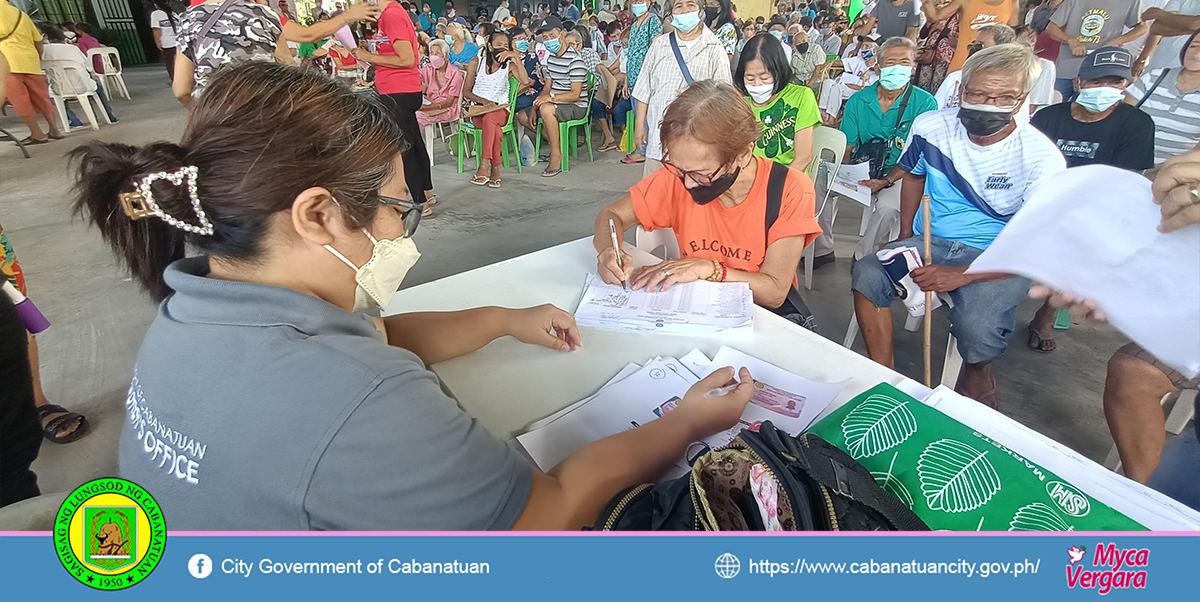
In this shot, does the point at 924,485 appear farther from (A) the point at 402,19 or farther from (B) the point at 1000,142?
(A) the point at 402,19

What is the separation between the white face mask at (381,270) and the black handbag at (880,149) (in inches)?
97.2

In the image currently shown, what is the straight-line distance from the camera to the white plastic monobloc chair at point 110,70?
7.22m

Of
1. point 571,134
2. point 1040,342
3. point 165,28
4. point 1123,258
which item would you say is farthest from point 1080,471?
point 165,28

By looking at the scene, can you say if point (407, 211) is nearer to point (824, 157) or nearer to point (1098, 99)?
point (1098, 99)

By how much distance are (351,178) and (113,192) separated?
11.3 inches

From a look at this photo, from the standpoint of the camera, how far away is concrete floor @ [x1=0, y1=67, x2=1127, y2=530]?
1.63 meters

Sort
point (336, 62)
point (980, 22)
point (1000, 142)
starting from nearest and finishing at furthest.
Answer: point (1000, 142), point (980, 22), point (336, 62)

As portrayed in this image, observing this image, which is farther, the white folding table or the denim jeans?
the denim jeans

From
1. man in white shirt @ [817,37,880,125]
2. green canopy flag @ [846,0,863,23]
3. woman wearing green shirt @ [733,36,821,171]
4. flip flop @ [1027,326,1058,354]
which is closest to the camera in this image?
flip flop @ [1027,326,1058,354]

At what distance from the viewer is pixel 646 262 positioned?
1.48 m

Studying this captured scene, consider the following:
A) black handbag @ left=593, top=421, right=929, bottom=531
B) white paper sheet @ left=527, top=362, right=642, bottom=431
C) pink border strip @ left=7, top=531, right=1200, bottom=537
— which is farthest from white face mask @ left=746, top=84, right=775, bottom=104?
pink border strip @ left=7, top=531, right=1200, bottom=537

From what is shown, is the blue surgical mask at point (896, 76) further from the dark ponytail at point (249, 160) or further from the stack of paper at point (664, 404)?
the dark ponytail at point (249, 160)

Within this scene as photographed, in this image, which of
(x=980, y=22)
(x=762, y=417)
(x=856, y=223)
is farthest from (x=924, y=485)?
(x=856, y=223)

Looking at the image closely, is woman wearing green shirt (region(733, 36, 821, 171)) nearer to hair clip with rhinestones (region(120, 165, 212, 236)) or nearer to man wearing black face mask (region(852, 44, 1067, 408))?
man wearing black face mask (region(852, 44, 1067, 408))
